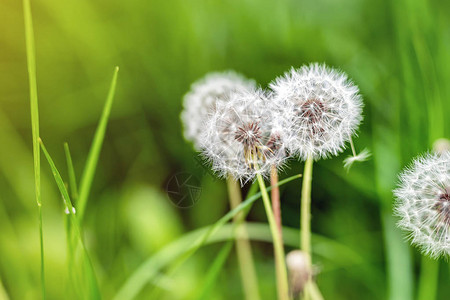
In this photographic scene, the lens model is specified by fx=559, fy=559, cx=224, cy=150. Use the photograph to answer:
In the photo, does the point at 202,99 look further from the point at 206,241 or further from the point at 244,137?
the point at 244,137

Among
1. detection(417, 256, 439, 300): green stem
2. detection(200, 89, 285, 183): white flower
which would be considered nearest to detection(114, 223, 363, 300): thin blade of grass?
detection(417, 256, 439, 300): green stem

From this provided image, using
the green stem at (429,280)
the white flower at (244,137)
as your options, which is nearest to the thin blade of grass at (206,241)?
the green stem at (429,280)

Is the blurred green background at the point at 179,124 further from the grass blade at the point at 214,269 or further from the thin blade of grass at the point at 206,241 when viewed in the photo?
the grass blade at the point at 214,269

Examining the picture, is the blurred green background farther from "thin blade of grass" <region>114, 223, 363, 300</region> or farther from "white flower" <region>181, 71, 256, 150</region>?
"white flower" <region>181, 71, 256, 150</region>

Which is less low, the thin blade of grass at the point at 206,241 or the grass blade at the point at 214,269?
the thin blade of grass at the point at 206,241

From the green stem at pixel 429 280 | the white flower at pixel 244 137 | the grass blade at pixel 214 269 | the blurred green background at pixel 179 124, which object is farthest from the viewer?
the blurred green background at pixel 179 124

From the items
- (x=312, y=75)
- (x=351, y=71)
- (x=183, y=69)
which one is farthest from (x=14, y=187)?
(x=312, y=75)

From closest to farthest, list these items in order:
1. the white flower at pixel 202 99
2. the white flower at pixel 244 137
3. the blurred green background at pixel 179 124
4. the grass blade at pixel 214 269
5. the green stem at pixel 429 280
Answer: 1. the white flower at pixel 244 137
2. the grass blade at pixel 214 269
3. the green stem at pixel 429 280
4. the white flower at pixel 202 99
5. the blurred green background at pixel 179 124
